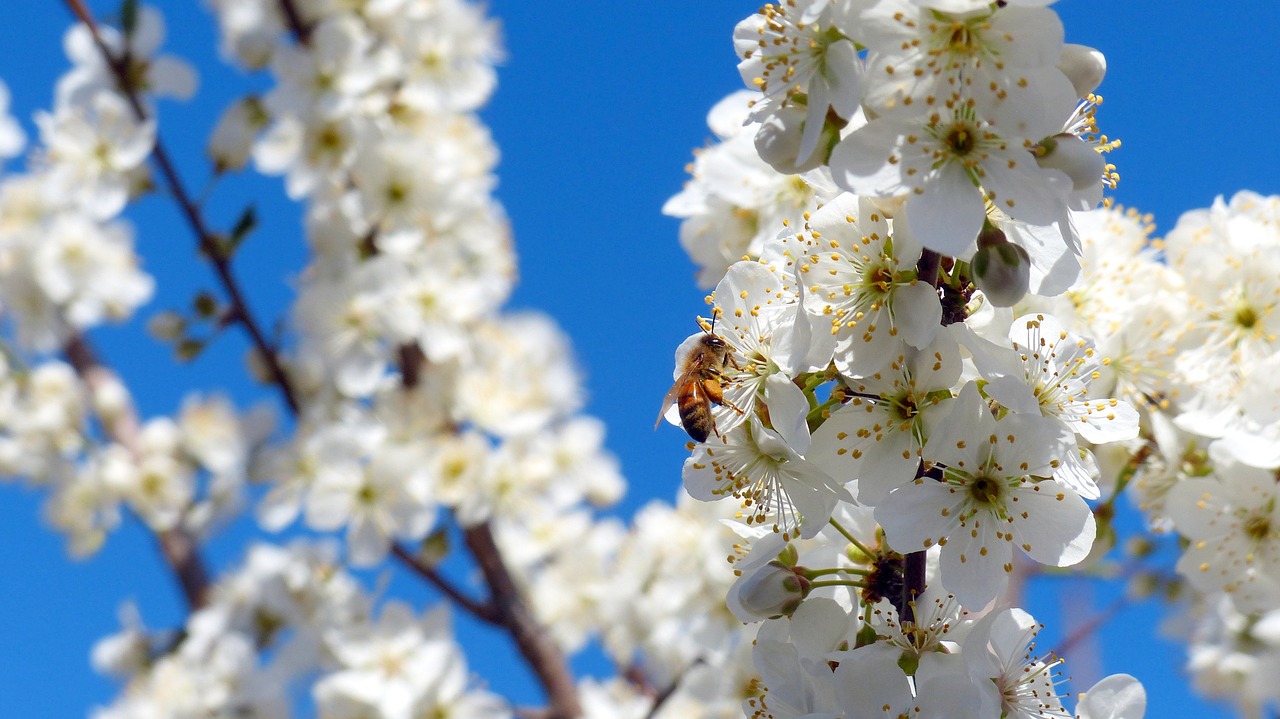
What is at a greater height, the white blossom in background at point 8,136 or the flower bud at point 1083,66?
the white blossom in background at point 8,136

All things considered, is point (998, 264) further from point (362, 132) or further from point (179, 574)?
point (179, 574)

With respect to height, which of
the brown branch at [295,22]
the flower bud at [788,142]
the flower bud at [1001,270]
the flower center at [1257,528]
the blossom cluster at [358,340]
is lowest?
the flower bud at [1001,270]

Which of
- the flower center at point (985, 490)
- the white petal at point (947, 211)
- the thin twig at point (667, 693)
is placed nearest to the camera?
the white petal at point (947, 211)

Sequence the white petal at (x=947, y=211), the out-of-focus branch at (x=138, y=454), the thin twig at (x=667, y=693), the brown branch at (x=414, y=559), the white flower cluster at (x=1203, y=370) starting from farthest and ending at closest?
the out-of-focus branch at (x=138, y=454) < the brown branch at (x=414, y=559) < the thin twig at (x=667, y=693) < the white flower cluster at (x=1203, y=370) < the white petal at (x=947, y=211)

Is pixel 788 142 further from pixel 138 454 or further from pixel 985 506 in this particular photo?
pixel 138 454

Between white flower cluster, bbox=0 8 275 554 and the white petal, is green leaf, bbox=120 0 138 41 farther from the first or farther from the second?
the white petal

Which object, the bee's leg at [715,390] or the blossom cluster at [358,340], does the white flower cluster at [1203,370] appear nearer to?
the bee's leg at [715,390]

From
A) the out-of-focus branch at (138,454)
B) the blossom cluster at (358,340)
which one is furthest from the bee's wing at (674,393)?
the out-of-focus branch at (138,454)

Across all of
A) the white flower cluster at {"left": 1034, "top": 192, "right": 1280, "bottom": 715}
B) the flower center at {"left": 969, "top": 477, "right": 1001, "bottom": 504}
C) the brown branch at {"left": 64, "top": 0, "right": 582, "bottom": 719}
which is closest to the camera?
the flower center at {"left": 969, "top": 477, "right": 1001, "bottom": 504}

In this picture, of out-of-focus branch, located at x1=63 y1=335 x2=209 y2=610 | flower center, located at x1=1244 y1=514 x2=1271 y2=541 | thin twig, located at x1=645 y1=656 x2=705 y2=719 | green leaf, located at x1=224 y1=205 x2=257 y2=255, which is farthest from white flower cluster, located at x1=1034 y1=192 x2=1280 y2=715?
out-of-focus branch, located at x1=63 y1=335 x2=209 y2=610
